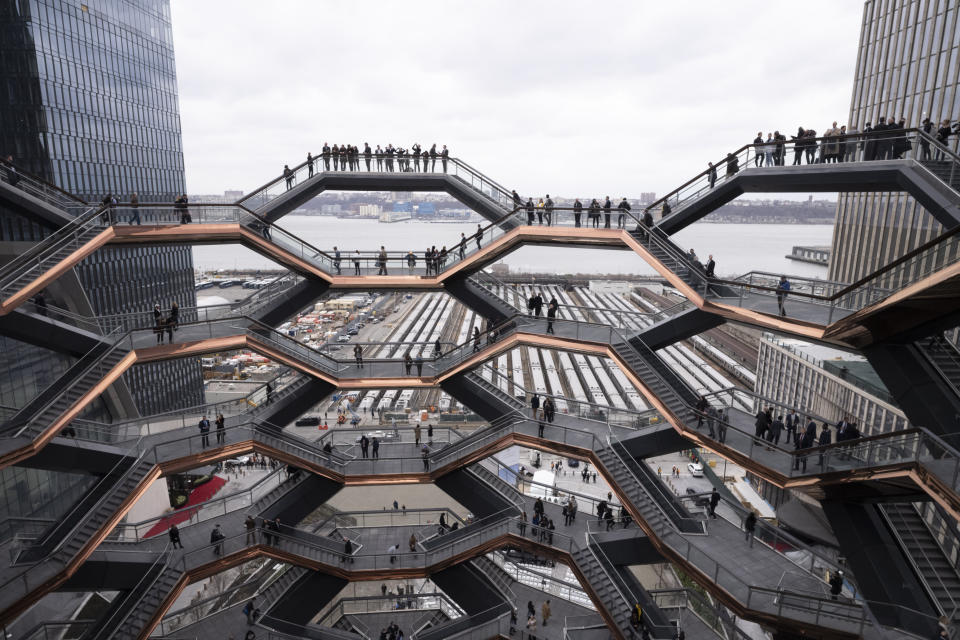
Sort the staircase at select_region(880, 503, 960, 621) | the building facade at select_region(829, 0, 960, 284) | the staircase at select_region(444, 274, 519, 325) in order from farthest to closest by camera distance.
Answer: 1. the building facade at select_region(829, 0, 960, 284)
2. the staircase at select_region(444, 274, 519, 325)
3. the staircase at select_region(880, 503, 960, 621)

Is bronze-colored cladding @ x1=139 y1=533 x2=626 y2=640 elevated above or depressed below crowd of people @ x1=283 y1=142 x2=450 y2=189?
below

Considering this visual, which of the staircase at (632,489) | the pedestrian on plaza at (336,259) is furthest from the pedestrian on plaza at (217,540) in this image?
the staircase at (632,489)

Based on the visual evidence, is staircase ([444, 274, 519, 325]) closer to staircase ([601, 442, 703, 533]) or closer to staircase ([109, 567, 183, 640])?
staircase ([601, 442, 703, 533])

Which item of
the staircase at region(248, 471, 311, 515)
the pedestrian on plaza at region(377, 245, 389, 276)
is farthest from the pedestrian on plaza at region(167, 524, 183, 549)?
the pedestrian on plaza at region(377, 245, 389, 276)

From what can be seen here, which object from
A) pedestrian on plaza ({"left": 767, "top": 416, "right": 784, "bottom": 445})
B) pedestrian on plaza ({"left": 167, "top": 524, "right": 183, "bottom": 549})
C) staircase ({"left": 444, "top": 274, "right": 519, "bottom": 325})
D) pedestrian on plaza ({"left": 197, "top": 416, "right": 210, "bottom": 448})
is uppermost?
staircase ({"left": 444, "top": 274, "right": 519, "bottom": 325})

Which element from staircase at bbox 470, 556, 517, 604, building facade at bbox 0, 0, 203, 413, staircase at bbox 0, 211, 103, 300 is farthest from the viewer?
building facade at bbox 0, 0, 203, 413

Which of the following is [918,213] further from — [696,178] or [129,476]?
[129,476]

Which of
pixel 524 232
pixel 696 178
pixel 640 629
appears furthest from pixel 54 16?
pixel 640 629
